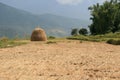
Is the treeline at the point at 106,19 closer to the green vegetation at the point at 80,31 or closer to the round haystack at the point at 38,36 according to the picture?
the green vegetation at the point at 80,31

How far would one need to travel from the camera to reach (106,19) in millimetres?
48188

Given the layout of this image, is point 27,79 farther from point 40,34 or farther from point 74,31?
point 74,31

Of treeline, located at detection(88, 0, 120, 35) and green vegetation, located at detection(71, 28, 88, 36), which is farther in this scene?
green vegetation, located at detection(71, 28, 88, 36)

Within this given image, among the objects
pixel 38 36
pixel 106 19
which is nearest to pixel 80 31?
pixel 106 19

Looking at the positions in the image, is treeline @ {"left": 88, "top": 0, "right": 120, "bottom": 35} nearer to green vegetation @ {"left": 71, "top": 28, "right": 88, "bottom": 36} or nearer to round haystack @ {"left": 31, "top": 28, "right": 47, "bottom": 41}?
green vegetation @ {"left": 71, "top": 28, "right": 88, "bottom": 36}

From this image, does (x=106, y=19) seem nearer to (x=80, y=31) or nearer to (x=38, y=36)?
(x=80, y=31)

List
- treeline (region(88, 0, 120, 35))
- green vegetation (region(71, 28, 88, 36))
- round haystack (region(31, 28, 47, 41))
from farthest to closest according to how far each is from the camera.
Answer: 1. green vegetation (region(71, 28, 88, 36))
2. treeline (region(88, 0, 120, 35))
3. round haystack (region(31, 28, 47, 41))

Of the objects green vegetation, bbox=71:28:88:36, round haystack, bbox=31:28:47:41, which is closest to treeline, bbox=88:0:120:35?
green vegetation, bbox=71:28:88:36

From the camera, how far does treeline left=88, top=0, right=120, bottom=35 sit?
4772 centimetres

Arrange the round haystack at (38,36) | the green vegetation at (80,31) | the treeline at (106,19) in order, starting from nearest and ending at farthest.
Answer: the round haystack at (38,36) → the treeline at (106,19) → the green vegetation at (80,31)

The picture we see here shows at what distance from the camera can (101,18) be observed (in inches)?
1895

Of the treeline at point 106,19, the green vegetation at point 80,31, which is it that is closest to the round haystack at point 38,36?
the treeline at point 106,19

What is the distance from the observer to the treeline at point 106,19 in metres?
47.7

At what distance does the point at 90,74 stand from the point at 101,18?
1494 inches
